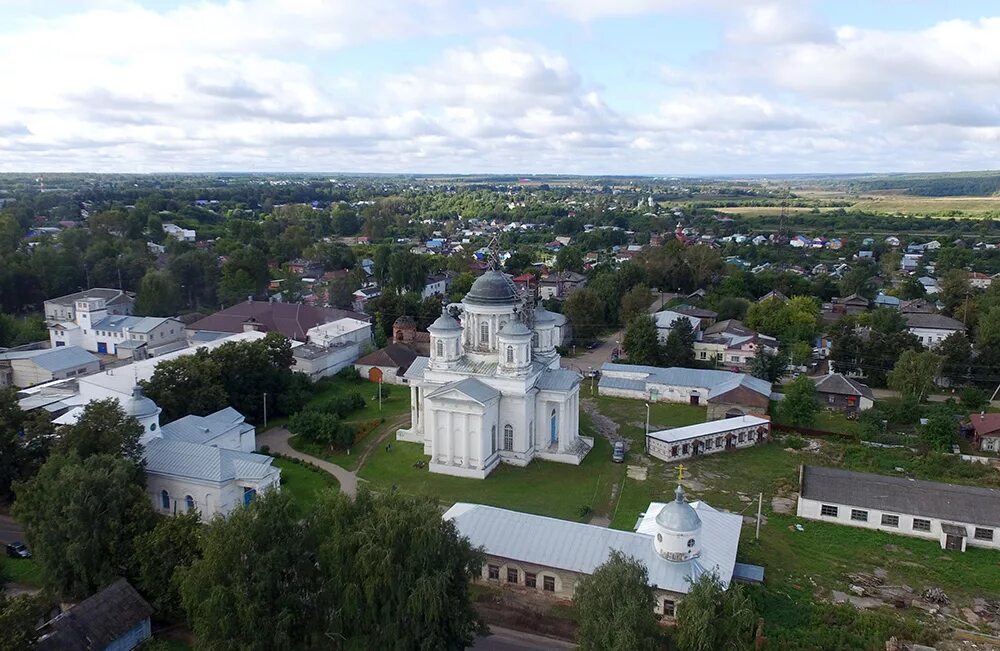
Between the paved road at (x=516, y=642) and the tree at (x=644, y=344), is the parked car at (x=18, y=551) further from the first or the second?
the tree at (x=644, y=344)

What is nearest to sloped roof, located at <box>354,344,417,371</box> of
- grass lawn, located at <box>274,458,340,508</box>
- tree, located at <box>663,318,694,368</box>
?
grass lawn, located at <box>274,458,340,508</box>

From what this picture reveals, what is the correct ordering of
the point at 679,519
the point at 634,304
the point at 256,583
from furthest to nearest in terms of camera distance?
1. the point at 634,304
2. the point at 679,519
3. the point at 256,583

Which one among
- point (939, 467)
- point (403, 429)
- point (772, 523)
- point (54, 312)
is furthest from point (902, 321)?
point (54, 312)

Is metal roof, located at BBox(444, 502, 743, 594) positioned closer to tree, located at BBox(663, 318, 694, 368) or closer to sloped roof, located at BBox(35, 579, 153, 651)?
sloped roof, located at BBox(35, 579, 153, 651)

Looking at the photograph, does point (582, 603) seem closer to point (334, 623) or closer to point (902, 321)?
point (334, 623)

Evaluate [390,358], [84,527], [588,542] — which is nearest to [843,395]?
[588,542]

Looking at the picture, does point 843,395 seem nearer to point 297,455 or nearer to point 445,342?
point 445,342

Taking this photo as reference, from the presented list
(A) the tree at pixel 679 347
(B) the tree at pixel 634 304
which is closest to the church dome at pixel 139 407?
(A) the tree at pixel 679 347
